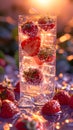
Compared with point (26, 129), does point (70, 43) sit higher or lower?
lower

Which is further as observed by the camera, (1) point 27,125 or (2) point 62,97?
(2) point 62,97

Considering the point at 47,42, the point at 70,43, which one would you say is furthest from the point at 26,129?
the point at 70,43

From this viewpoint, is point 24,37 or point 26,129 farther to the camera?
point 24,37

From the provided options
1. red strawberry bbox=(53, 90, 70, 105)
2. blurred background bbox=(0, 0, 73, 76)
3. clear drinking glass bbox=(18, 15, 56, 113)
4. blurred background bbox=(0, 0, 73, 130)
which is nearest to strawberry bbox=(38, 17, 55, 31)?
clear drinking glass bbox=(18, 15, 56, 113)

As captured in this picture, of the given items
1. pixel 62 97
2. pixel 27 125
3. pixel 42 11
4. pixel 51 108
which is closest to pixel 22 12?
pixel 42 11

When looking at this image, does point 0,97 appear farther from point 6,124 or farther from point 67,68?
point 67,68

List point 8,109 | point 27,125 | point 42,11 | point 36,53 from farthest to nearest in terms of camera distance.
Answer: point 42,11 → point 36,53 → point 8,109 → point 27,125

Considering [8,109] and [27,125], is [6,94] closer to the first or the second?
[8,109]
